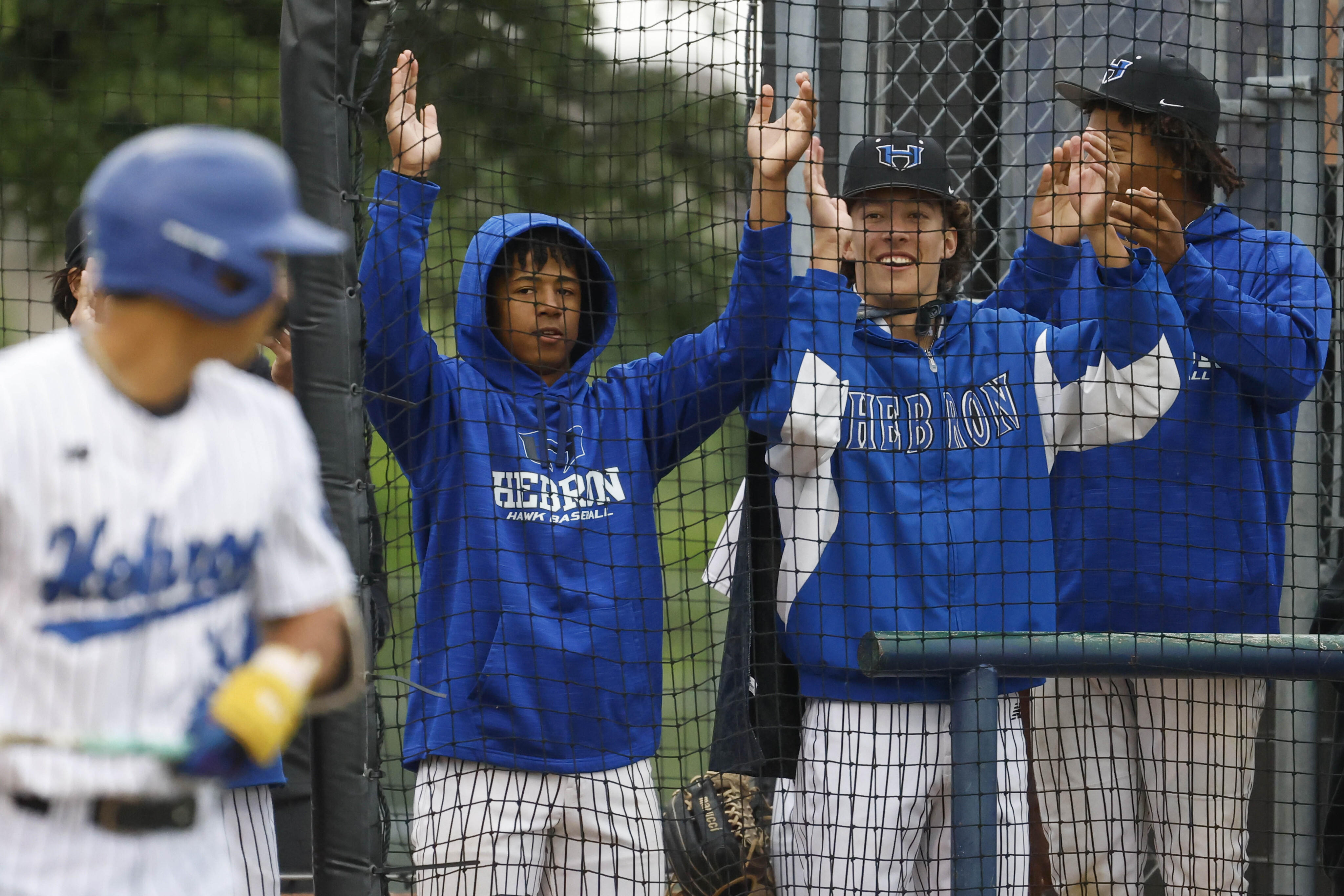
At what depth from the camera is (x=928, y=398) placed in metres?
3.39

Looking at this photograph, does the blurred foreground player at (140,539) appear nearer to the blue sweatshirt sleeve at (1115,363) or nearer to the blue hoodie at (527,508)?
the blue hoodie at (527,508)

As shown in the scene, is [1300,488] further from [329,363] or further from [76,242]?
[76,242]

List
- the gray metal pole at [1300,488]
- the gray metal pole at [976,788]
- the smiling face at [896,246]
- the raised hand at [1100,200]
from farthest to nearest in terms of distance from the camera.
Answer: the gray metal pole at [1300,488] < the smiling face at [896,246] < the raised hand at [1100,200] < the gray metal pole at [976,788]

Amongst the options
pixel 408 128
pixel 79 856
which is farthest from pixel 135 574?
pixel 408 128

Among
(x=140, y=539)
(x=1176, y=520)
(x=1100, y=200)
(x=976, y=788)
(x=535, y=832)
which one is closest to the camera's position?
(x=140, y=539)

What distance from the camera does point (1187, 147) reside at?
3.62 m

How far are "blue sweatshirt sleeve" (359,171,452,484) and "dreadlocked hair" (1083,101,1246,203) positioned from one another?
70.1 inches

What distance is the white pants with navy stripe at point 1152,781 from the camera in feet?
10.9

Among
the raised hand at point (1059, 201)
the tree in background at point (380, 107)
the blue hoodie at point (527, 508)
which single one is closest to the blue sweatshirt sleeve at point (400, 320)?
Result: the blue hoodie at point (527, 508)

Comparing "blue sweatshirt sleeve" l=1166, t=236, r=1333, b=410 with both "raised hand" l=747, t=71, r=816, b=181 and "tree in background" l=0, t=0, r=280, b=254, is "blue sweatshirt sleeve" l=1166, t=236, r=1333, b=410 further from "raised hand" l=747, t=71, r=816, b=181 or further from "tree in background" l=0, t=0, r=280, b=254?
"tree in background" l=0, t=0, r=280, b=254

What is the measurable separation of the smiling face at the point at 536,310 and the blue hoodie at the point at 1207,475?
1.19m

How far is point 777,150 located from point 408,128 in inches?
33.0

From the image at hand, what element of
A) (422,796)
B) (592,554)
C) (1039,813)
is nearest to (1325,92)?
(1039,813)

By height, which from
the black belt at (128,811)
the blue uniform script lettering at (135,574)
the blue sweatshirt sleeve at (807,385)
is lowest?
the black belt at (128,811)
